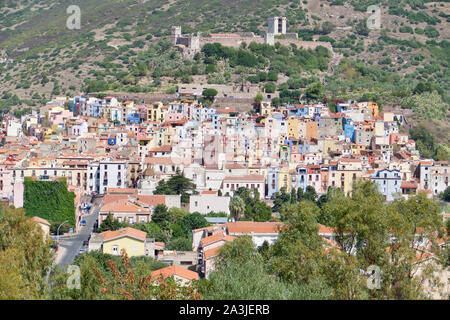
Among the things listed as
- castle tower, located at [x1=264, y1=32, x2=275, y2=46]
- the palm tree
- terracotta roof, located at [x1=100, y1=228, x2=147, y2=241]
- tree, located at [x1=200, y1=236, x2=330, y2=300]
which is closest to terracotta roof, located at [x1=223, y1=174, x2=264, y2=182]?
the palm tree

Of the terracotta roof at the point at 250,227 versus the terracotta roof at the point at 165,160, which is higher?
the terracotta roof at the point at 165,160

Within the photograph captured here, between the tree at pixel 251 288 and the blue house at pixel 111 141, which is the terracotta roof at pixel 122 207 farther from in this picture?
the tree at pixel 251 288

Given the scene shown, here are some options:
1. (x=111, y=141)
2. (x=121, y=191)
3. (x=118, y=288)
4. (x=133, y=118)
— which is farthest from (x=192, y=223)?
(x=118, y=288)

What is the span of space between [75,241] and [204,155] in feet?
33.1

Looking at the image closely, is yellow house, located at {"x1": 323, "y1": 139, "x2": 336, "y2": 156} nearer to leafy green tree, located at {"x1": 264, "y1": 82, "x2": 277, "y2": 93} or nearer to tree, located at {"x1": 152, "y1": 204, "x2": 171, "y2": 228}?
leafy green tree, located at {"x1": 264, "y1": 82, "x2": 277, "y2": 93}

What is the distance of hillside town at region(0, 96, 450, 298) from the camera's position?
34125 mm

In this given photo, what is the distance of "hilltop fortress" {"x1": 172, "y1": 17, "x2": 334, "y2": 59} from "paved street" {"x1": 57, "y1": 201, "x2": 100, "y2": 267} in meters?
24.4

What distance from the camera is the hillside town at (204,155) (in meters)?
34.1

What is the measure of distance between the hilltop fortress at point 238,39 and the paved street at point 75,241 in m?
24.4

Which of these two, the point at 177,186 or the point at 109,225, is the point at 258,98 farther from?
the point at 109,225

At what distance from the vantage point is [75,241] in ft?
99.1

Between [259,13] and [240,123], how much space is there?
31.1 metres

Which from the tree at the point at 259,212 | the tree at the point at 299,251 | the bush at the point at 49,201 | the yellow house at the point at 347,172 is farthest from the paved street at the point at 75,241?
the yellow house at the point at 347,172
